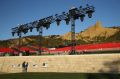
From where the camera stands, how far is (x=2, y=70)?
57.7m

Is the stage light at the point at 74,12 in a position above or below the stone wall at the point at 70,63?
above

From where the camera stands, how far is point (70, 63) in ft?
142

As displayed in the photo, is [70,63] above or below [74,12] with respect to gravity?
below

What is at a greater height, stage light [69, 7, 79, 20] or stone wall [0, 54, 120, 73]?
stage light [69, 7, 79, 20]

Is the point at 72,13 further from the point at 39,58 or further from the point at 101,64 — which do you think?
the point at 101,64

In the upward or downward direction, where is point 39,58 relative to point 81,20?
downward

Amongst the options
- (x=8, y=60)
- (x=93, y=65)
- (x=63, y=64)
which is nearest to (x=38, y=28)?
(x=8, y=60)

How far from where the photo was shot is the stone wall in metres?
37.5

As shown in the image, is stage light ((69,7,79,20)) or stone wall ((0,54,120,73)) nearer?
stone wall ((0,54,120,73))

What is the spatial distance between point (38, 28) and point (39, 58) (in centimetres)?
1340

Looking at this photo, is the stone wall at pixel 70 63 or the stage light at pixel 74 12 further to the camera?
the stage light at pixel 74 12

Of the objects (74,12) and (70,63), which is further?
(74,12)

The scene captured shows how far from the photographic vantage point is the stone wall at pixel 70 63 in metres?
37.5

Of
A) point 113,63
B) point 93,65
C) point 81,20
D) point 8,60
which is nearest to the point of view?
point 113,63
